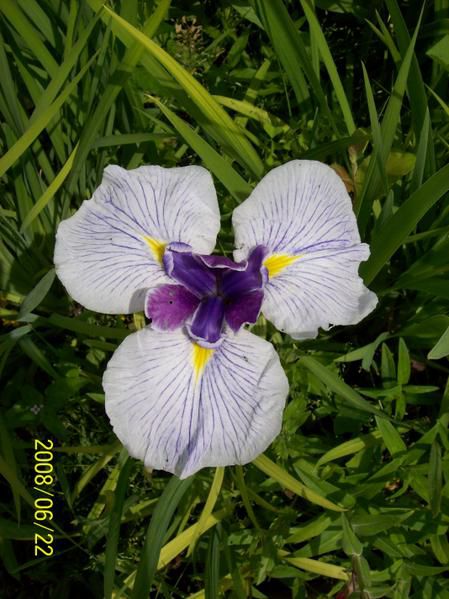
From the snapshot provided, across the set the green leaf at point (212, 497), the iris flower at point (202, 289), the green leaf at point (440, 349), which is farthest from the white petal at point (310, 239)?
the green leaf at point (212, 497)

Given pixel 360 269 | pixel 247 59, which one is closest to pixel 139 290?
pixel 360 269

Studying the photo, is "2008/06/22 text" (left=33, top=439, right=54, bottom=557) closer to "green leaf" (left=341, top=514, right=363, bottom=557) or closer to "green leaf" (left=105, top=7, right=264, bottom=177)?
"green leaf" (left=341, top=514, right=363, bottom=557)

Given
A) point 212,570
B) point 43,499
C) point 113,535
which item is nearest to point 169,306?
point 113,535

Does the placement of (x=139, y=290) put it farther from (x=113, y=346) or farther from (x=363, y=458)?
(x=363, y=458)

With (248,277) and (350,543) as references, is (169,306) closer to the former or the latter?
(248,277)

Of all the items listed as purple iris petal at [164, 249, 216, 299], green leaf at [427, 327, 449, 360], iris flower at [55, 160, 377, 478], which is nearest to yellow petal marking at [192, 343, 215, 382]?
iris flower at [55, 160, 377, 478]
